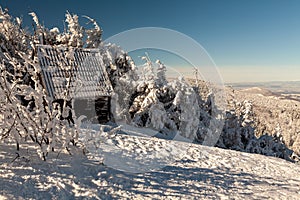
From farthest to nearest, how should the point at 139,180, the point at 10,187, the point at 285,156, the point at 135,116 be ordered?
the point at 285,156
the point at 135,116
the point at 139,180
the point at 10,187

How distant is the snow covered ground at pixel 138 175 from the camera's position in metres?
4.73

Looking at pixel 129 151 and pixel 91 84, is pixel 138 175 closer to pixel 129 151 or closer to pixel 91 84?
pixel 129 151

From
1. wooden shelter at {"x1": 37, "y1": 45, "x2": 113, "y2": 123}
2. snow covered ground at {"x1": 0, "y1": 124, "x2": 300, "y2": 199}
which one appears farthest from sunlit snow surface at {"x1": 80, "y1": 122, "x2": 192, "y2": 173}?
wooden shelter at {"x1": 37, "y1": 45, "x2": 113, "y2": 123}

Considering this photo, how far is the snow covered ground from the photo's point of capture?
15.5 feet

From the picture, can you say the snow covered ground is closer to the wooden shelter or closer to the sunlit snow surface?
the sunlit snow surface

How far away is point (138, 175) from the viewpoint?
5.78 meters

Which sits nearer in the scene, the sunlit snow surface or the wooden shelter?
the sunlit snow surface

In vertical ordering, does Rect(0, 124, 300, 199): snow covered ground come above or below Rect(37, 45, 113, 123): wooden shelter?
below

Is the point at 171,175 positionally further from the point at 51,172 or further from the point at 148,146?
the point at 51,172

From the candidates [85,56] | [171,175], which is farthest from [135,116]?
[171,175]

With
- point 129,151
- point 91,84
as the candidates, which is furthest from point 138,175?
point 91,84

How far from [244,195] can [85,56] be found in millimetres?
10794

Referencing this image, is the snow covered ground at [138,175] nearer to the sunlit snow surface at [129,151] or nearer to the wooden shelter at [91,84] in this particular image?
the sunlit snow surface at [129,151]

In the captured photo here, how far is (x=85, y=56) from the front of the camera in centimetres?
1397
